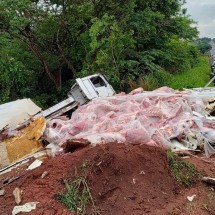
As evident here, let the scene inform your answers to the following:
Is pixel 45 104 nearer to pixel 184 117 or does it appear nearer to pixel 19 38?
pixel 19 38

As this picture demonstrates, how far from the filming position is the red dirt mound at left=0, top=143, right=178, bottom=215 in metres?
4.19

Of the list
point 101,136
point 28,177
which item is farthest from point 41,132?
point 28,177

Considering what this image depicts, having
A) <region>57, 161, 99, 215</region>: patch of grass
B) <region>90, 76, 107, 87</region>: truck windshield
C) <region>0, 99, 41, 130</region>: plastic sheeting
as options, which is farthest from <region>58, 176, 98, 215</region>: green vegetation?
<region>90, 76, 107, 87</region>: truck windshield

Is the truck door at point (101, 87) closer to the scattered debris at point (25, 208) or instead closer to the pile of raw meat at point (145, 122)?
the pile of raw meat at point (145, 122)

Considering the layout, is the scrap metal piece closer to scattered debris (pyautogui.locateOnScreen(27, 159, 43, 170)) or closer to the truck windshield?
scattered debris (pyautogui.locateOnScreen(27, 159, 43, 170))

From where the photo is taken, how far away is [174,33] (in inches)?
691

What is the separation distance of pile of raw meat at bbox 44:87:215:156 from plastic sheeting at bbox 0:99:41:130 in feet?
2.50

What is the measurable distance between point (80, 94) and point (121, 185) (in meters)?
4.74

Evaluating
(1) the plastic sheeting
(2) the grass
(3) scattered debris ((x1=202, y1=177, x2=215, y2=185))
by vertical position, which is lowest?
(2) the grass

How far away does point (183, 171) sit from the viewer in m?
4.82

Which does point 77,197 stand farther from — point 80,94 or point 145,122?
point 80,94

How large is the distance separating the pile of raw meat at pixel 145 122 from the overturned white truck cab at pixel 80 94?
425 mm

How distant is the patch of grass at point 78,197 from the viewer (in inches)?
162

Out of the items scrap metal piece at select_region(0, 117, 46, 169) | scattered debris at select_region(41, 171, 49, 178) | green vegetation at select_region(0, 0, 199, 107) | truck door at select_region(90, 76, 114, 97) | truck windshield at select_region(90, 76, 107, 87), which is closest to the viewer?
scattered debris at select_region(41, 171, 49, 178)
